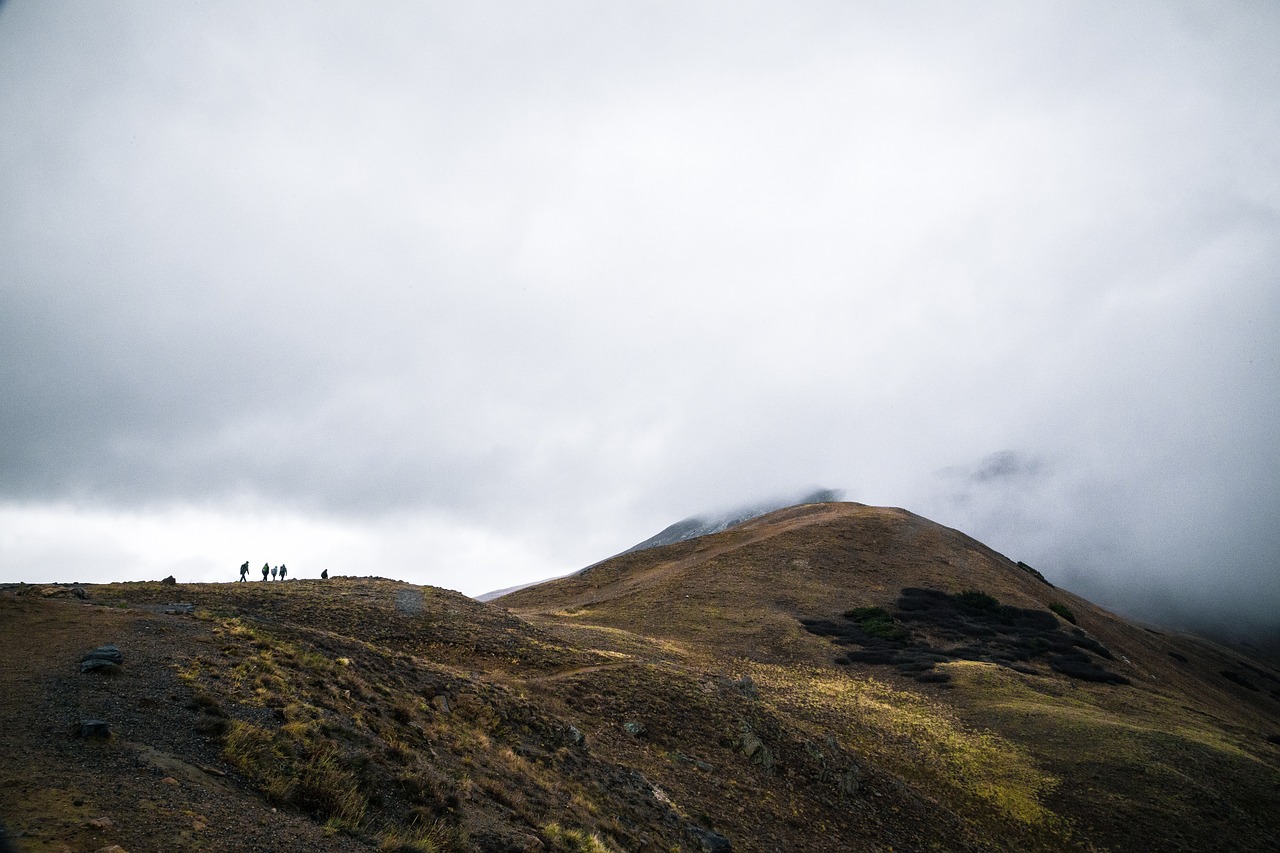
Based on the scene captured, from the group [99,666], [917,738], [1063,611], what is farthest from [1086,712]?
[99,666]

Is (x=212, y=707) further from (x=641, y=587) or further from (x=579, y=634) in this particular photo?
(x=641, y=587)

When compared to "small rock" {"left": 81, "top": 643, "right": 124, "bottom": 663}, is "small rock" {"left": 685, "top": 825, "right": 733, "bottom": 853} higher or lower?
lower

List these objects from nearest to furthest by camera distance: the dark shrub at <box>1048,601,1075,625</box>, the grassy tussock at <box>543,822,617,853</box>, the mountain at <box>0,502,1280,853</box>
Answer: the mountain at <box>0,502,1280,853</box>, the grassy tussock at <box>543,822,617,853</box>, the dark shrub at <box>1048,601,1075,625</box>

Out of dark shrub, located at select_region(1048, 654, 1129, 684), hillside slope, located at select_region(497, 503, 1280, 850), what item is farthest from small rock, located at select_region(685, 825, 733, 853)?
dark shrub, located at select_region(1048, 654, 1129, 684)

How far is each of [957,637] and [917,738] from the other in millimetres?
22235

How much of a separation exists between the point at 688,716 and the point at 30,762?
865 inches

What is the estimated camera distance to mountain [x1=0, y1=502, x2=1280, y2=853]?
10797mm

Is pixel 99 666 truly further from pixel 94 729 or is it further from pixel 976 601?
pixel 976 601

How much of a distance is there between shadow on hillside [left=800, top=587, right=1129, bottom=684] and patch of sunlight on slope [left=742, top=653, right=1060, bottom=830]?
232 inches

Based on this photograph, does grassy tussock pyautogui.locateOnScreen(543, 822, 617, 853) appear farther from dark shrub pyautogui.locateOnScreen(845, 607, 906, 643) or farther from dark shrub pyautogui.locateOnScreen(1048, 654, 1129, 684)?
dark shrub pyautogui.locateOnScreen(1048, 654, 1129, 684)

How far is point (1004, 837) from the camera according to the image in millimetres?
25297

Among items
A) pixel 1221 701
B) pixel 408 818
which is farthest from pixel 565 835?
pixel 1221 701

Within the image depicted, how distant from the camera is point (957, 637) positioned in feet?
169

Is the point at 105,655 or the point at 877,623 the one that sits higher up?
the point at 105,655
